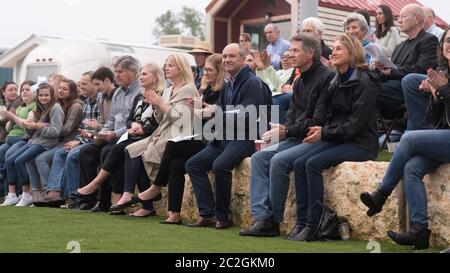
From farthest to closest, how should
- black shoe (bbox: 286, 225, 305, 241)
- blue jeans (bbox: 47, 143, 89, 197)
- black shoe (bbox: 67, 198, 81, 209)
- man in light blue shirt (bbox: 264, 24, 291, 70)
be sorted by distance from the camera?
man in light blue shirt (bbox: 264, 24, 291, 70), blue jeans (bbox: 47, 143, 89, 197), black shoe (bbox: 67, 198, 81, 209), black shoe (bbox: 286, 225, 305, 241)

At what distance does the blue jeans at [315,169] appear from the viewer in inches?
289

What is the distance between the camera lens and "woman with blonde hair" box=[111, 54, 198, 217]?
29.8ft

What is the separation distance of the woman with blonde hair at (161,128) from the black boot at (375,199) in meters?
2.67

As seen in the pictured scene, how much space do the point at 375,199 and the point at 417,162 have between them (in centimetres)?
→ 46

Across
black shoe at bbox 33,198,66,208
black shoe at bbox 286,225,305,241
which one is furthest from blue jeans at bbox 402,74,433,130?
black shoe at bbox 33,198,66,208

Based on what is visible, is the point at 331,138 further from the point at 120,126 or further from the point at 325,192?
the point at 120,126

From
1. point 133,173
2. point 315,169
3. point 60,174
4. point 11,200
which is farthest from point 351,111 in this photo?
point 11,200

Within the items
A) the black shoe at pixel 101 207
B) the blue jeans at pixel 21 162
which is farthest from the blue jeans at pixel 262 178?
the blue jeans at pixel 21 162

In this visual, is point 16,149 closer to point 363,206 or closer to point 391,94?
point 391,94

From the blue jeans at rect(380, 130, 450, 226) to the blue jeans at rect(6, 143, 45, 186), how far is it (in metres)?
6.18

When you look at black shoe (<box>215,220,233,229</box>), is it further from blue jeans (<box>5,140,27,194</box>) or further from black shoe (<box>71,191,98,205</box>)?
blue jeans (<box>5,140,27,194</box>)

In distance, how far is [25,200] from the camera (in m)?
11.4

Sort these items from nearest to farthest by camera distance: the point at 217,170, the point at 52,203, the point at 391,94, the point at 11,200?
the point at 217,170, the point at 391,94, the point at 52,203, the point at 11,200
